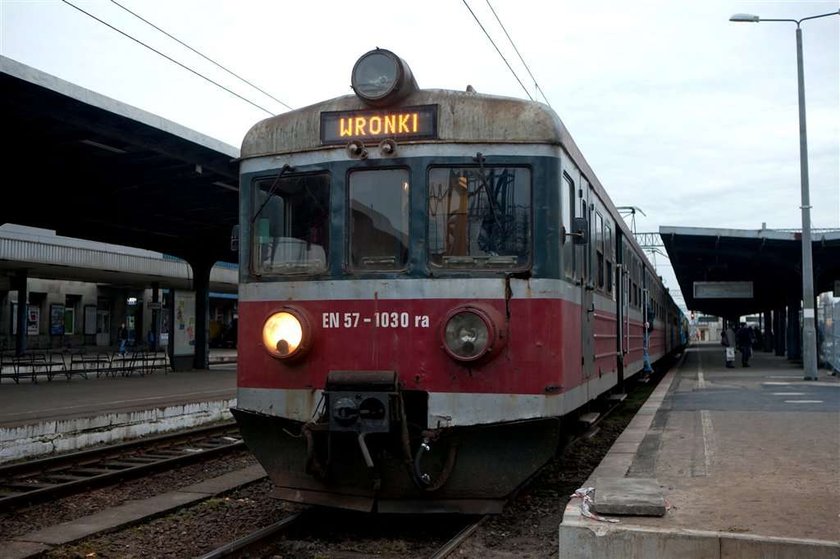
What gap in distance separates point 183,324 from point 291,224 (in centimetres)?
1822

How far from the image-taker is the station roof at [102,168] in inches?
482

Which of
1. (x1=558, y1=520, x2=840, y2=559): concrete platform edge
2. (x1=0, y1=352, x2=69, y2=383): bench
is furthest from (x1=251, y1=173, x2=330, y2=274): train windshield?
(x1=0, y1=352, x2=69, y2=383): bench

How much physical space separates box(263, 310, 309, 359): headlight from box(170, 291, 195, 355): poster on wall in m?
17.6

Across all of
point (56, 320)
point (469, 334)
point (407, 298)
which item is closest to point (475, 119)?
point (407, 298)

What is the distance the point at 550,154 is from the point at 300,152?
6.27ft

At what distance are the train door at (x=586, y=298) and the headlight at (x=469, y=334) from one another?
1478 mm

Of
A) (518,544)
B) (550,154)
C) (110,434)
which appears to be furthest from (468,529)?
(110,434)

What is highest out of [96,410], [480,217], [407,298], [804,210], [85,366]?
[804,210]

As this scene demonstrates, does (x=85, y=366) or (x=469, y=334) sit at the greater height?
(x=469, y=334)

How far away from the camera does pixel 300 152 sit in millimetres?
6508

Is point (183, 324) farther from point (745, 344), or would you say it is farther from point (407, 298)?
point (407, 298)

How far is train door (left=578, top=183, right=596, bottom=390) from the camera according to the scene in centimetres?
716

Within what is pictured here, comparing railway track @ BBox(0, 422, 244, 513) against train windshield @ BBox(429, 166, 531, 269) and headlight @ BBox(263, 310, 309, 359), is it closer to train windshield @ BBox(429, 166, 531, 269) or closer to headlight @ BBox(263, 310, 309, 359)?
headlight @ BBox(263, 310, 309, 359)

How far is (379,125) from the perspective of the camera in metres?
6.31
